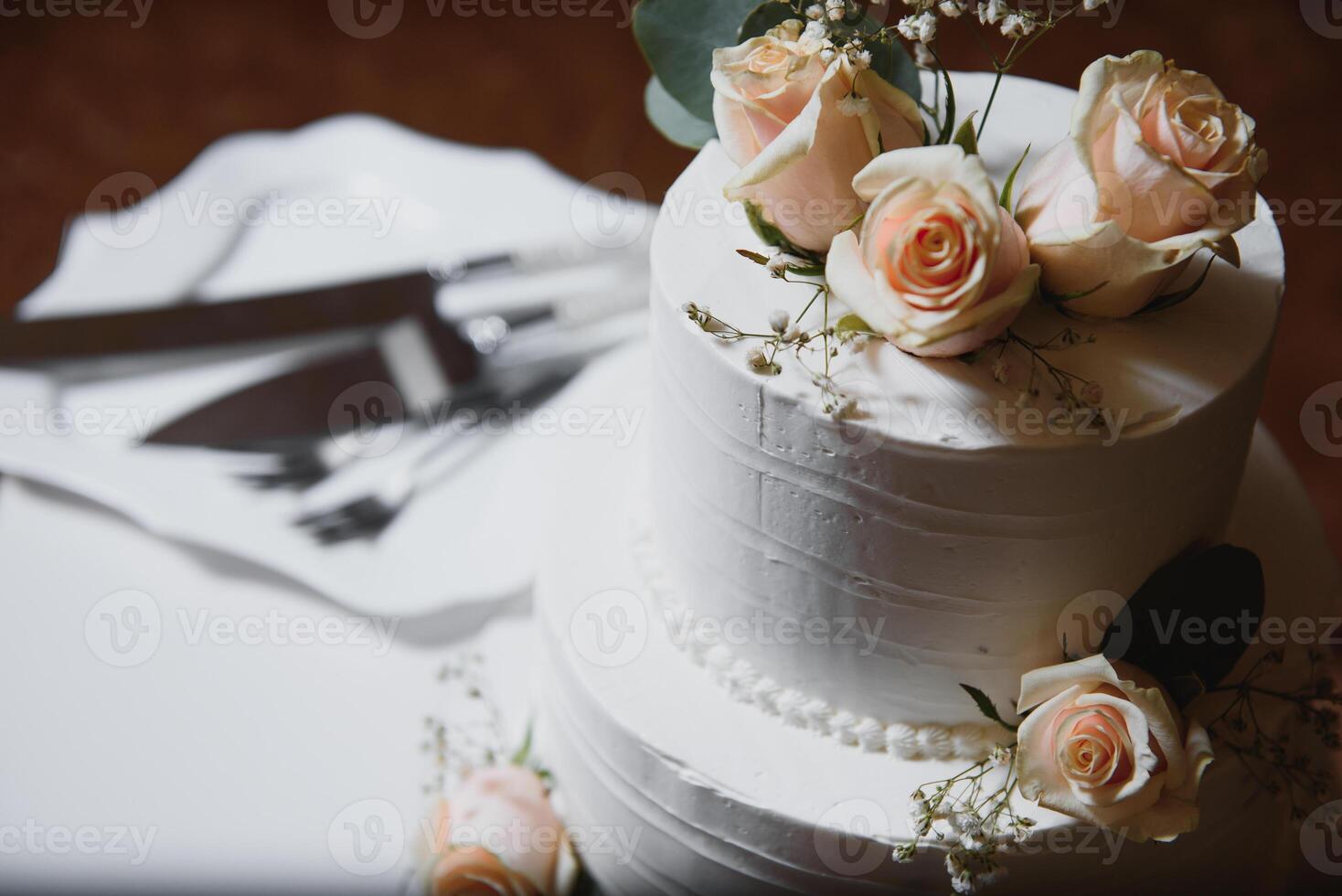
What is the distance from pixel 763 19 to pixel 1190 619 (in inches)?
23.0

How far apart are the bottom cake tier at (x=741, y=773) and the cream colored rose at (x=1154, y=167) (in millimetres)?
388

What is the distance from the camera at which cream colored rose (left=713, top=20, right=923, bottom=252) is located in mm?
827

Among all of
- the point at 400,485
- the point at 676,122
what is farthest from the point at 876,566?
the point at 400,485

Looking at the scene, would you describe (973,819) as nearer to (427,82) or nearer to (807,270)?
(807,270)

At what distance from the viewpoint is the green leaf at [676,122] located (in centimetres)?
116

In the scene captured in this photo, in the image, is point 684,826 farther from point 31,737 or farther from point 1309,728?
point 31,737

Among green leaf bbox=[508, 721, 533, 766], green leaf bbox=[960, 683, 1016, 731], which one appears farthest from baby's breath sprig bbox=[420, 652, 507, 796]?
green leaf bbox=[960, 683, 1016, 731]

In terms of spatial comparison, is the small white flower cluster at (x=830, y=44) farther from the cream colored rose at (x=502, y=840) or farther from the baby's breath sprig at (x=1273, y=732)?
the cream colored rose at (x=502, y=840)

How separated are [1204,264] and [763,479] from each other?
38 centimetres

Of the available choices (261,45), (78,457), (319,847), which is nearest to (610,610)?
(319,847)

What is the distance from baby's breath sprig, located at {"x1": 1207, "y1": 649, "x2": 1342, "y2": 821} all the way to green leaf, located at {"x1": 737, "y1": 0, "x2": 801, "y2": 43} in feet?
2.14

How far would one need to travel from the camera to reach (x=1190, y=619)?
92cm

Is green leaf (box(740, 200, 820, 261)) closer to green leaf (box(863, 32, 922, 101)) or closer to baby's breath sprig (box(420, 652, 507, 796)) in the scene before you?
green leaf (box(863, 32, 922, 101))

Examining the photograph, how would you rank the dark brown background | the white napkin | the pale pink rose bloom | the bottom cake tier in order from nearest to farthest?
1. the bottom cake tier
2. the pale pink rose bloom
3. the white napkin
4. the dark brown background
